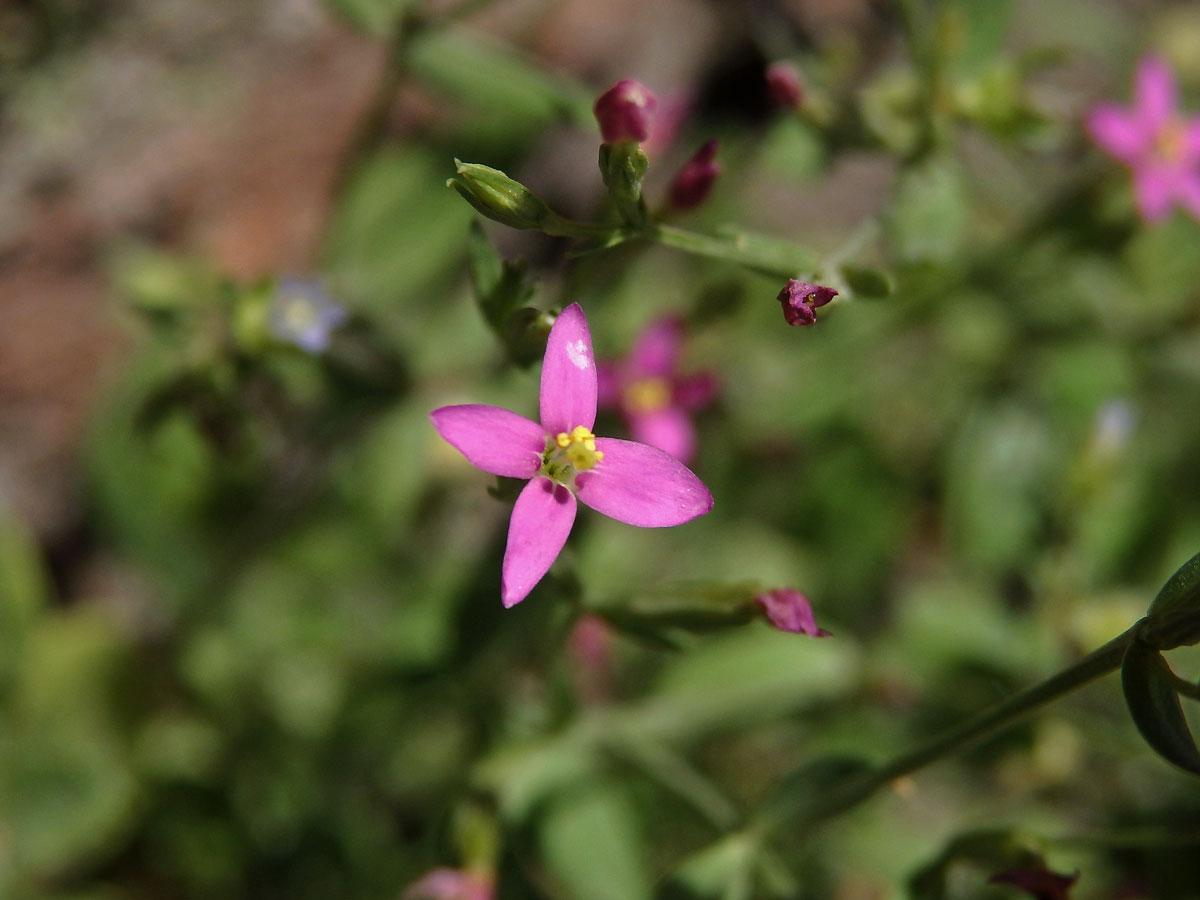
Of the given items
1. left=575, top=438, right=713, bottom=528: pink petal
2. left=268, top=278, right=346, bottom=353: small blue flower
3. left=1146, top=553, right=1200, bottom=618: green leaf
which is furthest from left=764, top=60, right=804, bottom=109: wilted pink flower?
left=1146, top=553, right=1200, bottom=618: green leaf

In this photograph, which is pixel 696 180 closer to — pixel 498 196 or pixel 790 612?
pixel 498 196

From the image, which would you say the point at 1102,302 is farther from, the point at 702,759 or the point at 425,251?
the point at 425,251

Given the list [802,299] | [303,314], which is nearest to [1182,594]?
[802,299]

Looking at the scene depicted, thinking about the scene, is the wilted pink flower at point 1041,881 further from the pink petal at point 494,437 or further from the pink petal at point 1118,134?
the pink petal at point 1118,134

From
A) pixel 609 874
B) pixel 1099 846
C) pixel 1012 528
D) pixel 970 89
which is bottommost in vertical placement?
pixel 609 874

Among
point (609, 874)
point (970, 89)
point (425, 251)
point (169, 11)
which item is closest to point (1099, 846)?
point (609, 874)

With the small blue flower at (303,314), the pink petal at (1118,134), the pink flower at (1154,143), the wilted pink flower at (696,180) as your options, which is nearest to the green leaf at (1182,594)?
the wilted pink flower at (696,180)

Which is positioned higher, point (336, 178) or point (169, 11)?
point (169, 11)
